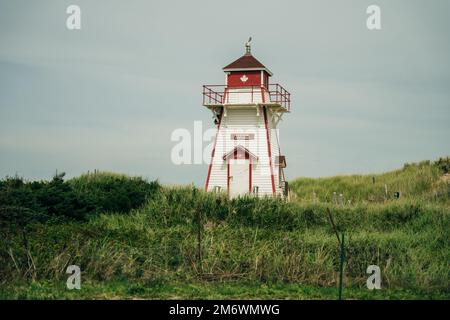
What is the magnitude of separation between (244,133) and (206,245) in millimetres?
15899

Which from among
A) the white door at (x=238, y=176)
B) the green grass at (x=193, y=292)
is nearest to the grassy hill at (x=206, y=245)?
the green grass at (x=193, y=292)

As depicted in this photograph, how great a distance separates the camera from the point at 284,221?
2384 cm

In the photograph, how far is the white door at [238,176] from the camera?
31375mm

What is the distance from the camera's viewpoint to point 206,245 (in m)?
16.5

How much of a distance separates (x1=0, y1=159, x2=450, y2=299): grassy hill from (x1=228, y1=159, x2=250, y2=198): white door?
492 cm

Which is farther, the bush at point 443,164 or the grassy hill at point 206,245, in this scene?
the bush at point 443,164

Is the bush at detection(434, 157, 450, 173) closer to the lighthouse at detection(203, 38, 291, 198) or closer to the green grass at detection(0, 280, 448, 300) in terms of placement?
the lighthouse at detection(203, 38, 291, 198)

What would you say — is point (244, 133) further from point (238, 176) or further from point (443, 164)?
point (443, 164)

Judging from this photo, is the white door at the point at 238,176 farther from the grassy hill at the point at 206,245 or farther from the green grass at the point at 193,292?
the green grass at the point at 193,292

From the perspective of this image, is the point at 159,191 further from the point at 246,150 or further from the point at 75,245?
the point at 75,245

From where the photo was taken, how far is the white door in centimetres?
3138

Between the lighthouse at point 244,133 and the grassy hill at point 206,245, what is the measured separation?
16.3 feet
